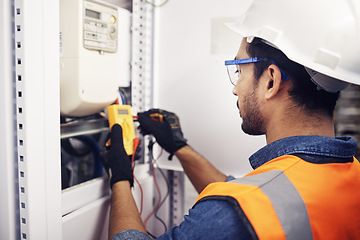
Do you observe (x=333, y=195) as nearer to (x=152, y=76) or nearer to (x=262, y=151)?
(x=262, y=151)

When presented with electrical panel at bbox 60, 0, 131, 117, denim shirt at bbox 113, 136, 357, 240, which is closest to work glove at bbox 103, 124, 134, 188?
electrical panel at bbox 60, 0, 131, 117

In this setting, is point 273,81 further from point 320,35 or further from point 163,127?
point 163,127

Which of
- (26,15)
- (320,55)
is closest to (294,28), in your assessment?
(320,55)

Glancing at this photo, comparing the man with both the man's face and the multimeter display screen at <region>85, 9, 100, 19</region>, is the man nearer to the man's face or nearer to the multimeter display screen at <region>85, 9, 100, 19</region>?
the man's face

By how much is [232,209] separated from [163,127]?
69 cm

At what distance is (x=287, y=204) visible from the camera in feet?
1.95

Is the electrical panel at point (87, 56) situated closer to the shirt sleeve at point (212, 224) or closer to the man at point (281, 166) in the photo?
the man at point (281, 166)

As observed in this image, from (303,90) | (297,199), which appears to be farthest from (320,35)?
(297,199)

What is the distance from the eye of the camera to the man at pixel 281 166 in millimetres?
589

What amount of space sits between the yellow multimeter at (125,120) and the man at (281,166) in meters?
0.09

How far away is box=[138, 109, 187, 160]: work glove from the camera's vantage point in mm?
1227

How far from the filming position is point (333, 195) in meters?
0.65

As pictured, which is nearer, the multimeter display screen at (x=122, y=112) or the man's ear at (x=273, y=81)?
the man's ear at (x=273, y=81)

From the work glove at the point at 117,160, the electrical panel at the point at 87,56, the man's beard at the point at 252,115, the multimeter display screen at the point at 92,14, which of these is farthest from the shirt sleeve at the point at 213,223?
the multimeter display screen at the point at 92,14
